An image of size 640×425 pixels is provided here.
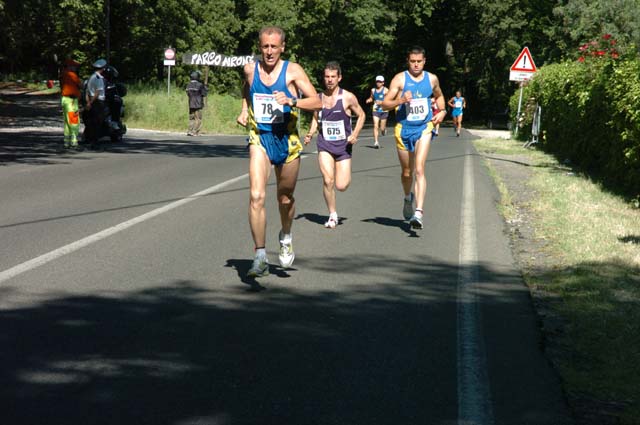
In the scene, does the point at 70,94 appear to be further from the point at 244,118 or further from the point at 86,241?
the point at 244,118

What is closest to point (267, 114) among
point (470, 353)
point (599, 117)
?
point (470, 353)

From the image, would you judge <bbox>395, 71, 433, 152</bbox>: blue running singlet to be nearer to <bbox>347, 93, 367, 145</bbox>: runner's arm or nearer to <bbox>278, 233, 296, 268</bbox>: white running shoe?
<bbox>347, 93, 367, 145</bbox>: runner's arm

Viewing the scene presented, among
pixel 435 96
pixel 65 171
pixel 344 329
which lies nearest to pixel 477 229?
pixel 435 96

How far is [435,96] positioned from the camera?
35.1 feet

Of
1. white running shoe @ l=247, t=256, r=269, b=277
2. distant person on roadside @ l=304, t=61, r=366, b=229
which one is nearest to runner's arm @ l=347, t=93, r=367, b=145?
distant person on roadside @ l=304, t=61, r=366, b=229

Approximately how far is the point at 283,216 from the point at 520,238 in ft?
11.0

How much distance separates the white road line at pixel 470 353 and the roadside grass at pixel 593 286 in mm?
443

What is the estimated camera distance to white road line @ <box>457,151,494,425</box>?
433 centimetres

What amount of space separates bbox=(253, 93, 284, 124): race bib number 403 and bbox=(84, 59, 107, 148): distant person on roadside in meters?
14.6

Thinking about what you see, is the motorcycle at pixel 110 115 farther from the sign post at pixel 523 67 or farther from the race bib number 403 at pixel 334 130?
the sign post at pixel 523 67

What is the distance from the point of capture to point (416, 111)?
34.7ft

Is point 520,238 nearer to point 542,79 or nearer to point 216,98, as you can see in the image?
point 542,79

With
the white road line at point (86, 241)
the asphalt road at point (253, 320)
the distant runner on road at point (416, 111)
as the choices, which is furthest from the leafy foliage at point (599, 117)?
the white road line at point (86, 241)

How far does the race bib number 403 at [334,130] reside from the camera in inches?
439
